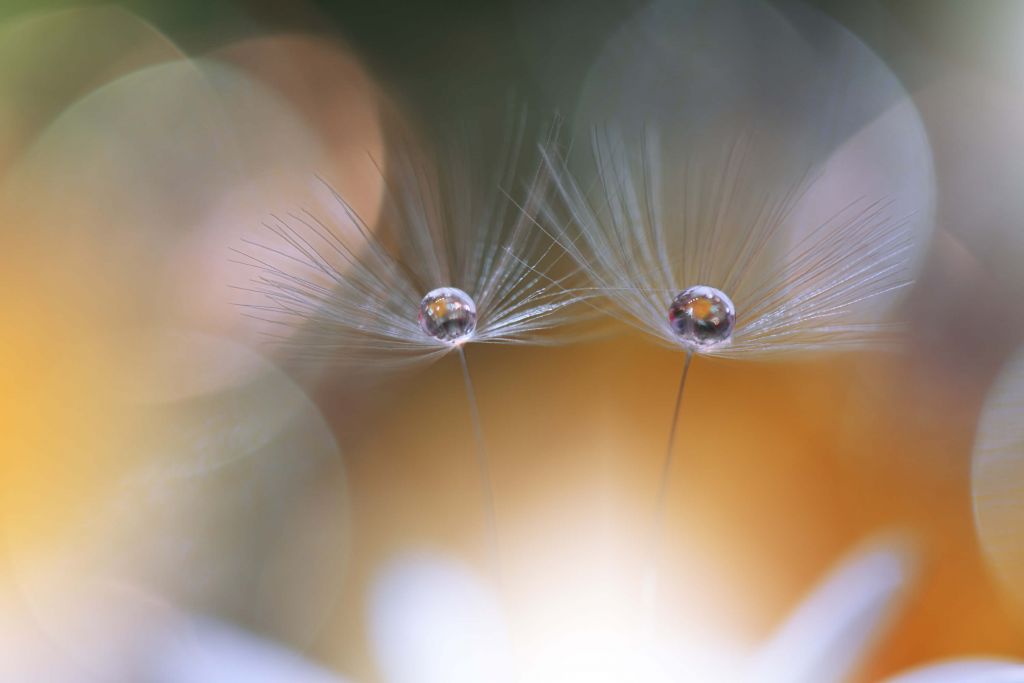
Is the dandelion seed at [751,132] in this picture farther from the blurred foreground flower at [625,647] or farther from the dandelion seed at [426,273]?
the blurred foreground flower at [625,647]

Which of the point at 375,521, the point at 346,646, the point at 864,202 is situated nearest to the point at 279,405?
the point at 375,521

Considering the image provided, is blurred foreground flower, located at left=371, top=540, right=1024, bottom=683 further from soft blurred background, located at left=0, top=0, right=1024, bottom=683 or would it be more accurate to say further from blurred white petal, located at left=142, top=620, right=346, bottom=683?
soft blurred background, located at left=0, top=0, right=1024, bottom=683

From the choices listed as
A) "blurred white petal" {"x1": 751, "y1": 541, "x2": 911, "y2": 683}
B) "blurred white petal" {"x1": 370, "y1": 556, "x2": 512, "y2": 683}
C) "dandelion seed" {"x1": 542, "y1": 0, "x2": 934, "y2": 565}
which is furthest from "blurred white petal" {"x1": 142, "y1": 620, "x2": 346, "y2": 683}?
"dandelion seed" {"x1": 542, "y1": 0, "x2": 934, "y2": 565}

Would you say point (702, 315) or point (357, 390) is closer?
point (702, 315)

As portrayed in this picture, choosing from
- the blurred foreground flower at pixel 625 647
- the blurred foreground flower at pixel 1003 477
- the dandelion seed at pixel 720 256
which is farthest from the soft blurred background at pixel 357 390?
the blurred foreground flower at pixel 625 647

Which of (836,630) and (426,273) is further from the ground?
(426,273)

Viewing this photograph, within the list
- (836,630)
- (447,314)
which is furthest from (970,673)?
(447,314)

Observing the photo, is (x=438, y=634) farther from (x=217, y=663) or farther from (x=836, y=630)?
(x=836, y=630)
